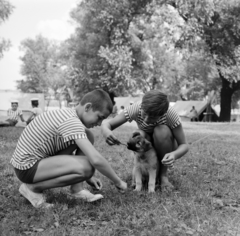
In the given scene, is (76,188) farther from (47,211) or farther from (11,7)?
(11,7)

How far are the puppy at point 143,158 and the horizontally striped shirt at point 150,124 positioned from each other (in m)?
0.12

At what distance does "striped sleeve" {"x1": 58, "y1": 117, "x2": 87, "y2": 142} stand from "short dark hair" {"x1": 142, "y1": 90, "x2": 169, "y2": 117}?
81cm

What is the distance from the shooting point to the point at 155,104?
3541 mm

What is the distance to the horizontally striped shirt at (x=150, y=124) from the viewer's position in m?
4.02

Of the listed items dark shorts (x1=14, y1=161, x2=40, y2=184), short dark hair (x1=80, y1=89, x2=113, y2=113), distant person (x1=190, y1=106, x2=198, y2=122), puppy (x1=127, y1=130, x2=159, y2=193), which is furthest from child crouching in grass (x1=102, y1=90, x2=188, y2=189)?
distant person (x1=190, y1=106, x2=198, y2=122)

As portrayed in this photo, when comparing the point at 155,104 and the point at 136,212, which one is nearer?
the point at 136,212

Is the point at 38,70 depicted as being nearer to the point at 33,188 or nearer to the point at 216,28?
the point at 216,28

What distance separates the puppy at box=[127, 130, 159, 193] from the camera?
3803mm

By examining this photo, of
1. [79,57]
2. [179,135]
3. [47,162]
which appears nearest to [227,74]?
[79,57]

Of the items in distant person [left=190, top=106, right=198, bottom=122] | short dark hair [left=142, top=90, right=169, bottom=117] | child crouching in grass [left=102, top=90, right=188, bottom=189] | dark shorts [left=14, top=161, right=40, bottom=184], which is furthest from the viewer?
distant person [left=190, top=106, right=198, bottom=122]

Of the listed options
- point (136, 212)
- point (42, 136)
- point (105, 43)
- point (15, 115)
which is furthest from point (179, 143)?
point (105, 43)

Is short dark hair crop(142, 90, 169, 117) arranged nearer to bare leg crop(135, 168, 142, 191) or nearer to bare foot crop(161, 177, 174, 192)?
bare leg crop(135, 168, 142, 191)

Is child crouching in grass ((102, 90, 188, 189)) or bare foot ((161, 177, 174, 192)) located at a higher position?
child crouching in grass ((102, 90, 188, 189))

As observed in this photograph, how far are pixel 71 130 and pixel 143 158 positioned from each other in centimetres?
125
